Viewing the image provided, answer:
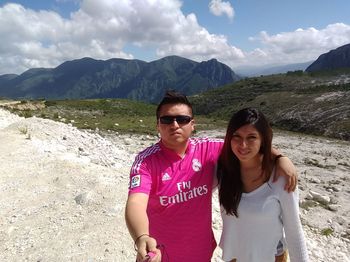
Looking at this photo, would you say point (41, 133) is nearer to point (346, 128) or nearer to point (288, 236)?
point (288, 236)

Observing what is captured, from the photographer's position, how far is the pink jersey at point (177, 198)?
3.64 meters

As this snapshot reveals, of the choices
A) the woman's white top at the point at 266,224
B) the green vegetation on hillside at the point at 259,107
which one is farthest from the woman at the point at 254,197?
the green vegetation on hillside at the point at 259,107

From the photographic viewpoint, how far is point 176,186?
144 inches

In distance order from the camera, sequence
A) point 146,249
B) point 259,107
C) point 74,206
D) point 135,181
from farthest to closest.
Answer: point 259,107
point 74,206
point 135,181
point 146,249

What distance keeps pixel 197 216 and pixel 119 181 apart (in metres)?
A: 7.33

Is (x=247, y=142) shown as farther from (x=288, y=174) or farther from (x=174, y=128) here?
(x=174, y=128)

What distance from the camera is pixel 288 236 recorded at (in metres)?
3.81

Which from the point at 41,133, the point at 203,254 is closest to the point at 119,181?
the point at 203,254

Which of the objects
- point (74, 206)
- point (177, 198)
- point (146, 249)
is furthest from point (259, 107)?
point (146, 249)

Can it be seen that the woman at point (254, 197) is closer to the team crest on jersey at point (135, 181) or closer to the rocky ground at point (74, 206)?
the team crest on jersey at point (135, 181)

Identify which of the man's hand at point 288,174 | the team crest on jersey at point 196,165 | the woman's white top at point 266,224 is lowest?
the woman's white top at point 266,224

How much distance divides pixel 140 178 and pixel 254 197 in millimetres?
1172

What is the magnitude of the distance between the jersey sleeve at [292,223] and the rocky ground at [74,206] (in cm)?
394

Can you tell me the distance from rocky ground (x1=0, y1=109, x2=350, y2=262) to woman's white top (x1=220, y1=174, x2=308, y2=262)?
152 inches
